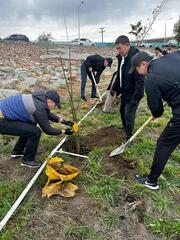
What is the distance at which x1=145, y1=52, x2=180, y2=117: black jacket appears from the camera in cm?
345

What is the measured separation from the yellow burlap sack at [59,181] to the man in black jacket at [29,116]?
22.2 inches

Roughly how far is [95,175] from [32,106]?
1274 mm

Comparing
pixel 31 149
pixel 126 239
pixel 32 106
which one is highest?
pixel 32 106

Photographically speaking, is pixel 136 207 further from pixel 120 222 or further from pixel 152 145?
pixel 152 145

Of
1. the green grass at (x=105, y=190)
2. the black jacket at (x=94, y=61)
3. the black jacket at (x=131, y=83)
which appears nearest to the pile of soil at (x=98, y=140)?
the black jacket at (x=131, y=83)

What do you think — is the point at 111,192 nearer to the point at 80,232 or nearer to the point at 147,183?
the point at 147,183

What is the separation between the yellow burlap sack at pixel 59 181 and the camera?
12.7ft

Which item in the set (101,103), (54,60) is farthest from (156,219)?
(54,60)

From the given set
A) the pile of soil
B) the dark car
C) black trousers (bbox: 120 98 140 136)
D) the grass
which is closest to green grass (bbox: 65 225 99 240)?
the grass

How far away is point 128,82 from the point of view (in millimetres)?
5148

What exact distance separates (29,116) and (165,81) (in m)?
1.93

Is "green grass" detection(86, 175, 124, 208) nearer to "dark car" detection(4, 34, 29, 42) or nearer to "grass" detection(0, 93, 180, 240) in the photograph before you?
"grass" detection(0, 93, 180, 240)

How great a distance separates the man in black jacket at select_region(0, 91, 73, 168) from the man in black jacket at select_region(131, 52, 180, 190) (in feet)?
4.19

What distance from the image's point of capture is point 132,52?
521 cm
